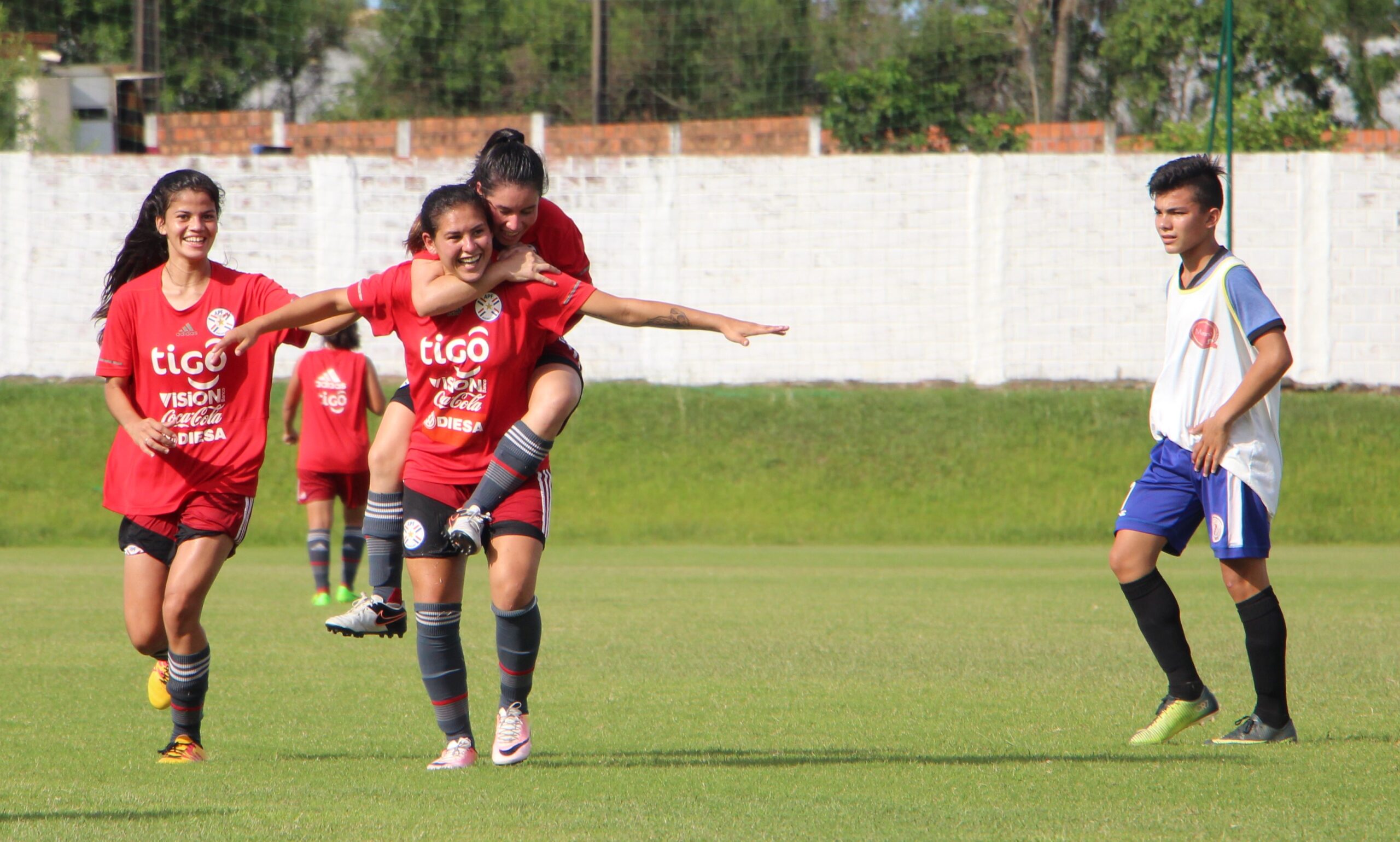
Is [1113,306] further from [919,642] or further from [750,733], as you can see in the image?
[750,733]

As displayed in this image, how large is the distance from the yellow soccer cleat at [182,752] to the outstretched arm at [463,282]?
1.72 meters

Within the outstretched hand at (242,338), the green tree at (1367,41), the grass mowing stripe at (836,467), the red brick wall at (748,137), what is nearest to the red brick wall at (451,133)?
the red brick wall at (748,137)

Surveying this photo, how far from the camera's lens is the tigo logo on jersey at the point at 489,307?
201 inches

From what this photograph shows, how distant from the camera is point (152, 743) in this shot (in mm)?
5570

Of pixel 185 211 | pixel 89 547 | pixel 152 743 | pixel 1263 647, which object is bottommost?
pixel 89 547

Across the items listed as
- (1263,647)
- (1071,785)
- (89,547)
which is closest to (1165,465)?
(1263,647)

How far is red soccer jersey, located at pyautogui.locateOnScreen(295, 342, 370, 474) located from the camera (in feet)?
36.1

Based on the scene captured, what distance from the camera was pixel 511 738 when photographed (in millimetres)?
5078

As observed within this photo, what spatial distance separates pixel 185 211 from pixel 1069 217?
15.9 metres

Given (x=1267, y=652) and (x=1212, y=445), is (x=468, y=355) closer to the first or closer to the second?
(x=1212, y=445)

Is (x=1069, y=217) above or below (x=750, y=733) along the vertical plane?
above

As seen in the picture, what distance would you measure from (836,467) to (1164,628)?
12.8 meters

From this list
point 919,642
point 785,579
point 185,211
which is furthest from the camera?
point 785,579

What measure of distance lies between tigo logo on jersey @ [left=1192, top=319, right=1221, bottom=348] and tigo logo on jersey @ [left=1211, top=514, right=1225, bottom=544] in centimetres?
63
